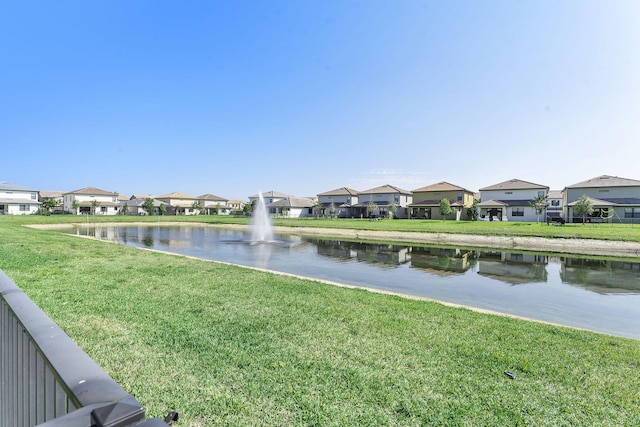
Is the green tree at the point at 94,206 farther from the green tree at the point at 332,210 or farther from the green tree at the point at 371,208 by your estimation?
the green tree at the point at 371,208

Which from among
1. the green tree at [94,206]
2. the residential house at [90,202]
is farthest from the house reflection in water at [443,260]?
the residential house at [90,202]

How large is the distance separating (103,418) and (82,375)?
40 cm

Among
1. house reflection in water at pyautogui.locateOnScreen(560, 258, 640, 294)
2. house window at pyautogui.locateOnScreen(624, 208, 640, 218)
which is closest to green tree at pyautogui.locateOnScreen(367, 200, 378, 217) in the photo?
house window at pyautogui.locateOnScreen(624, 208, 640, 218)

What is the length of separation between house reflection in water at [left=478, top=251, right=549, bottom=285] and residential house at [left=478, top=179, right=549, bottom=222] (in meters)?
29.9

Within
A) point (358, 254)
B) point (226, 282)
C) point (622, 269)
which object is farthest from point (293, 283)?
point (622, 269)

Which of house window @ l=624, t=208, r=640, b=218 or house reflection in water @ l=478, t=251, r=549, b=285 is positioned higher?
house window @ l=624, t=208, r=640, b=218

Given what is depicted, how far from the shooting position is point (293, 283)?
9156 mm

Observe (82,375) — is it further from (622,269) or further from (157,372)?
(622,269)

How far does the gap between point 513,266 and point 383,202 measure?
43.2 m

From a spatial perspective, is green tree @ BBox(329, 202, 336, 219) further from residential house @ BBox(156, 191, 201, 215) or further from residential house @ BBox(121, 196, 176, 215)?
residential house @ BBox(121, 196, 176, 215)

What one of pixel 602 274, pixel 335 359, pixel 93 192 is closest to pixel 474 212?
pixel 602 274

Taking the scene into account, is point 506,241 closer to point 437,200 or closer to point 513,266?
point 513,266

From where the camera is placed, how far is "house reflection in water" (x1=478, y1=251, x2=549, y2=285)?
14430 millimetres

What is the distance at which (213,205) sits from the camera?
91938mm
